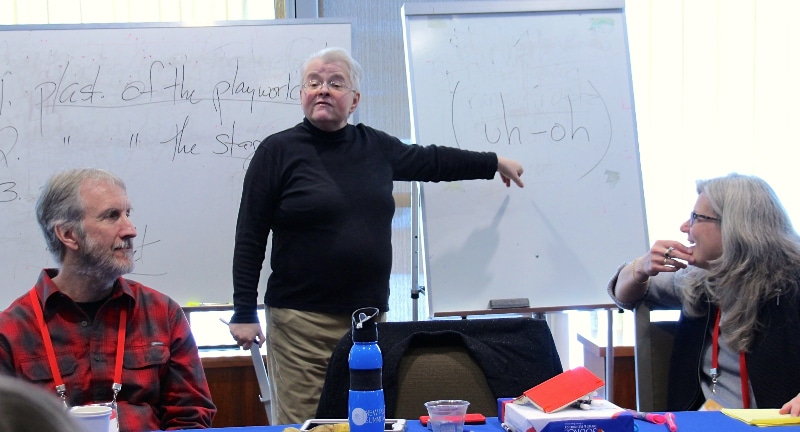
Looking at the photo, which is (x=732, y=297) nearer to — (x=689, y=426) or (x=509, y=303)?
(x=689, y=426)

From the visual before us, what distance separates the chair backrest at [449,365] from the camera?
5.85 feet

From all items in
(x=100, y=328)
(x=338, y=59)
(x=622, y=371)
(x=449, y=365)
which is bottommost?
(x=622, y=371)

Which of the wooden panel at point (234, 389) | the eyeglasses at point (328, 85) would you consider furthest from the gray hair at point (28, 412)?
the wooden panel at point (234, 389)

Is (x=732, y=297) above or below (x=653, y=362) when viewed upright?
above

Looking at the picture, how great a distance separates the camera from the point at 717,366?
2.21m

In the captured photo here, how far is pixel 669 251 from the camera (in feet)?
7.59

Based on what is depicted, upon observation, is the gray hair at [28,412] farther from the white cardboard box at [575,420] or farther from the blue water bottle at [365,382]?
the white cardboard box at [575,420]

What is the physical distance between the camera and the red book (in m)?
1.52

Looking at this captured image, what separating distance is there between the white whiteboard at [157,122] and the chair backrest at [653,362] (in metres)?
1.48

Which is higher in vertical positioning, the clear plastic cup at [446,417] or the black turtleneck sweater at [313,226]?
the black turtleneck sweater at [313,226]

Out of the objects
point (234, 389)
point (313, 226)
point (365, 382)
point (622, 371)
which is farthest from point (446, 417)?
point (622, 371)

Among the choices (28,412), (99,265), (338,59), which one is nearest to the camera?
(28,412)

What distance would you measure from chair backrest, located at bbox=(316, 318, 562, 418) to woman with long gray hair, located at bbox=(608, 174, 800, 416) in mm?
558

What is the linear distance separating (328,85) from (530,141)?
2.79 feet
